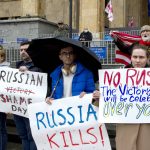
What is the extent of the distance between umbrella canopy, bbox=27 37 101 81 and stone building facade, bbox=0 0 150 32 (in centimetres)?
1722

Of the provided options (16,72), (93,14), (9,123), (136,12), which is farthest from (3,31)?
(136,12)

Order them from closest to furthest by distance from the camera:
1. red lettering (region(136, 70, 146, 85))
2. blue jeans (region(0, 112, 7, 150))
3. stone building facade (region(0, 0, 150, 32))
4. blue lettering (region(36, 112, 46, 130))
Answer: red lettering (region(136, 70, 146, 85)) < blue lettering (region(36, 112, 46, 130)) < blue jeans (region(0, 112, 7, 150)) < stone building facade (region(0, 0, 150, 32))

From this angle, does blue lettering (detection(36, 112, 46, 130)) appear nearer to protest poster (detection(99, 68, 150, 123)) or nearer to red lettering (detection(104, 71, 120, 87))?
protest poster (detection(99, 68, 150, 123))

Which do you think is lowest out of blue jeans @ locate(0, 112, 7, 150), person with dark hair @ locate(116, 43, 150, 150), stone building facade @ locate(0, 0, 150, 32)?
blue jeans @ locate(0, 112, 7, 150)

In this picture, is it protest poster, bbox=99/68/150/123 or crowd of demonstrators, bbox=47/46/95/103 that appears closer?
protest poster, bbox=99/68/150/123

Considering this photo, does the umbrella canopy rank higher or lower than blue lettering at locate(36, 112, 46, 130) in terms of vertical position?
higher

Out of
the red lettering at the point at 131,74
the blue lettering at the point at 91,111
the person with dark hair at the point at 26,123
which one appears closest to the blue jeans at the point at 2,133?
the person with dark hair at the point at 26,123

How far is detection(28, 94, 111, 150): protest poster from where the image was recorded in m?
5.16

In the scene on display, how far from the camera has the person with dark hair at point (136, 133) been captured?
4621 millimetres

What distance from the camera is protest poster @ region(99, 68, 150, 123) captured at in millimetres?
4805

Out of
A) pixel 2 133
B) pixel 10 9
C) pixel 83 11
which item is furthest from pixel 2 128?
pixel 10 9

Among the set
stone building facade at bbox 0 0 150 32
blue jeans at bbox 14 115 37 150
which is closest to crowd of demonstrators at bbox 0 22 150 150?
blue jeans at bbox 14 115 37 150

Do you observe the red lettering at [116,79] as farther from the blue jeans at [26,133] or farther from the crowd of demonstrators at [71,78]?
the blue jeans at [26,133]

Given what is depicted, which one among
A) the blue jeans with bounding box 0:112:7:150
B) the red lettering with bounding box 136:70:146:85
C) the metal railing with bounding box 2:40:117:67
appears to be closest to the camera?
the red lettering with bounding box 136:70:146:85
